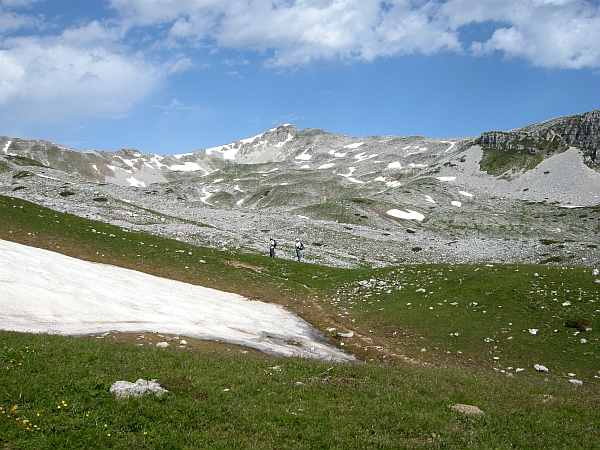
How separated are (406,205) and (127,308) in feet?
333

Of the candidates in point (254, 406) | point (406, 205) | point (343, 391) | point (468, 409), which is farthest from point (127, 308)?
point (406, 205)

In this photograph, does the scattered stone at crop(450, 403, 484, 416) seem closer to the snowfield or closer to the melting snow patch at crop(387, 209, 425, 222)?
the snowfield

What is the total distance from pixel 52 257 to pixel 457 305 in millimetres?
30175

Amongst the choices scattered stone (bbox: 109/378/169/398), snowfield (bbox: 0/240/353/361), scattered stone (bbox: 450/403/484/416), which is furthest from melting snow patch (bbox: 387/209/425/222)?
scattered stone (bbox: 109/378/169/398)

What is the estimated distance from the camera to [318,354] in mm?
21141

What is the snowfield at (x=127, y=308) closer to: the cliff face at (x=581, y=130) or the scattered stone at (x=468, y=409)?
the scattered stone at (x=468, y=409)

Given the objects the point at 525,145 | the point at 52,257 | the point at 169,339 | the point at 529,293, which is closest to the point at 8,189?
the point at 52,257

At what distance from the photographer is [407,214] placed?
355 ft

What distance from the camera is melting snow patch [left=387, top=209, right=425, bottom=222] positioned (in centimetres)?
10562

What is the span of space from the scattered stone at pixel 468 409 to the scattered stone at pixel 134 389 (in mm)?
8511

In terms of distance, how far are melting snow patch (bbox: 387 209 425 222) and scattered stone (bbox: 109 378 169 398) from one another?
9706cm

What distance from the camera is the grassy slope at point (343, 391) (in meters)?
10.4

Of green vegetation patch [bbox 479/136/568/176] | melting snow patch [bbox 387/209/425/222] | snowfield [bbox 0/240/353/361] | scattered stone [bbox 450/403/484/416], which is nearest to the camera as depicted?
scattered stone [bbox 450/403/484/416]

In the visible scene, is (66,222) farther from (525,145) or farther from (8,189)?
(525,145)
